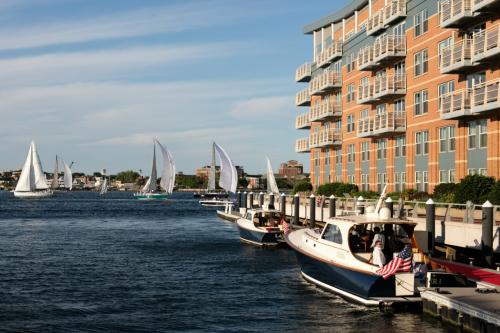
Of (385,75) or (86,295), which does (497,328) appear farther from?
(385,75)

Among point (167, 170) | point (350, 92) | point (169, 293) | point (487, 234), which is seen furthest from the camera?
point (167, 170)

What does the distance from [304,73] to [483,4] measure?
43.0 m

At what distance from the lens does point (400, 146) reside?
55.9m

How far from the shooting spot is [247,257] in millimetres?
41188

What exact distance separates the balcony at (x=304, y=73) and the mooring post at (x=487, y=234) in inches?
2201

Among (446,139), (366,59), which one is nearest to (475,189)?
(446,139)

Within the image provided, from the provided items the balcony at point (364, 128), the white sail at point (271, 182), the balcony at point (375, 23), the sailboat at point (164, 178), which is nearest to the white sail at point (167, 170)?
the sailboat at point (164, 178)

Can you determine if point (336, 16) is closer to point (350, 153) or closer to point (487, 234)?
point (350, 153)

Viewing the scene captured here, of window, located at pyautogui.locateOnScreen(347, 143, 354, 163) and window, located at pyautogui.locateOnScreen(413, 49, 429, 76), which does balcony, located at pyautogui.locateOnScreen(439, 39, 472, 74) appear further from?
window, located at pyautogui.locateOnScreen(347, 143, 354, 163)

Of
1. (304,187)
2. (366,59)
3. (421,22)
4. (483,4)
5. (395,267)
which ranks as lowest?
(395,267)

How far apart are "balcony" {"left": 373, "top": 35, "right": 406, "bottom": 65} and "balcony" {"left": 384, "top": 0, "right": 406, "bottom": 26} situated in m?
1.35

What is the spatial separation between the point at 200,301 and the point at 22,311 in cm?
630

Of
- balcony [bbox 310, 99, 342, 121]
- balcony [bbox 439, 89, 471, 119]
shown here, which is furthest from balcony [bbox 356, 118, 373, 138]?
balcony [bbox 439, 89, 471, 119]

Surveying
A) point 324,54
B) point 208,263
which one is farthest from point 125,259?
point 324,54
